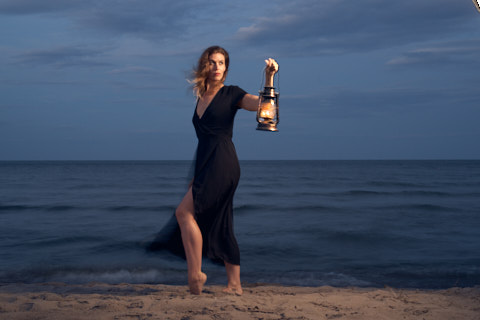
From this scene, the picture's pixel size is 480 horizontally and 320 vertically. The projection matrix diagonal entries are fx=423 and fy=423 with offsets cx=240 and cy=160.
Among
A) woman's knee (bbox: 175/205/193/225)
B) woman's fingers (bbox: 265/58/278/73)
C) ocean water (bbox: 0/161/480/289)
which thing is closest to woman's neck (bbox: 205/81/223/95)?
woman's fingers (bbox: 265/58/278/73)

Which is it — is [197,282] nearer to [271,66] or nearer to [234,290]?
[234,290]

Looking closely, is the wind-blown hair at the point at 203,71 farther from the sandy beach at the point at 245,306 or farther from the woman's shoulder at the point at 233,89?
the sandy beach at the point at 245,306

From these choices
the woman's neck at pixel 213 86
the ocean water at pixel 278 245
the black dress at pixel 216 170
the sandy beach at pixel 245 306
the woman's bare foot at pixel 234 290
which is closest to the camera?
the sandy beach at pixel 245 306

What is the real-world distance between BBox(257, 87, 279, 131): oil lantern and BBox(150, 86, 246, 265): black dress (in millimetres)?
386

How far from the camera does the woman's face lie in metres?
3.64

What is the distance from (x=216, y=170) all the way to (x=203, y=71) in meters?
0.87

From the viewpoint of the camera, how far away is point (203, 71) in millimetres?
3670

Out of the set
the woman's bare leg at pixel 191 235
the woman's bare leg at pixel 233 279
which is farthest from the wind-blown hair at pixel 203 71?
the woman's bare leg at pixel 233 279

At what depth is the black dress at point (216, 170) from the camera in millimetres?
3553

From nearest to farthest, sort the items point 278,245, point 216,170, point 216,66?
1. point 216,170
2. point 216,66
3. point 278,245

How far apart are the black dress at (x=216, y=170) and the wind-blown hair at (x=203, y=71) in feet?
0.63

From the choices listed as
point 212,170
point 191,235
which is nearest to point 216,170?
Answer: point 212,170

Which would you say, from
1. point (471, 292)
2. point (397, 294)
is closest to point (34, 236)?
point (397, 294)

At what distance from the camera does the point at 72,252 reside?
7.12 metres
